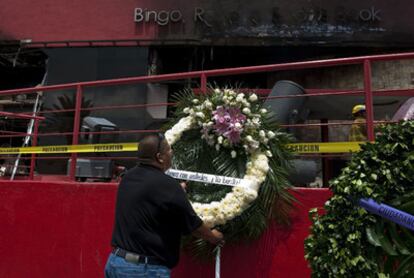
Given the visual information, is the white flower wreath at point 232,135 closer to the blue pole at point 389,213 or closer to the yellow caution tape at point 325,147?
the yellow caution tape at point 325,147

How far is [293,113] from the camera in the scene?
4.39m

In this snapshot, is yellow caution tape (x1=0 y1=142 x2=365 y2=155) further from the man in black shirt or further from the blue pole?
the man in black shirt

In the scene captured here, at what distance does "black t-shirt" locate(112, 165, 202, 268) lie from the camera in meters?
2.56

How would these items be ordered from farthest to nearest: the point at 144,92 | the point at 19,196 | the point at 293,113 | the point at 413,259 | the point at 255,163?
the point at 144,92 → the point at 19,196 → the point at 293,113 → the point at 255,163 → the point at 413,259

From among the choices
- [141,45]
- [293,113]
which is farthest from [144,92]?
[293,113]

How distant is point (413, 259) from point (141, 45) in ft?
33.7

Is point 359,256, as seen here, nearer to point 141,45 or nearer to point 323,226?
point 323,226

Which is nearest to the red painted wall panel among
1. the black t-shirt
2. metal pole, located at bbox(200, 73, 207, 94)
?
the black t-shirt

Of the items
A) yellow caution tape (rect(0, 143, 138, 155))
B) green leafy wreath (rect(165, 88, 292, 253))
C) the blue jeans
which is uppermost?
yellow caution tape (rect(0, 143, 138, 155))

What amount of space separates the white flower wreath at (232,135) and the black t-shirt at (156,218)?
0.52m

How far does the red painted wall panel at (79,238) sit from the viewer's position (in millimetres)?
A: 3521

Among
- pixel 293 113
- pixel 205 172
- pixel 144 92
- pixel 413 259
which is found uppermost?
pixel 144 92

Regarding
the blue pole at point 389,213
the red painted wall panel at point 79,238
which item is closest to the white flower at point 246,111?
the red painted wall panel at point 79,238

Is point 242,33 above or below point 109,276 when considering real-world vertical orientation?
above
